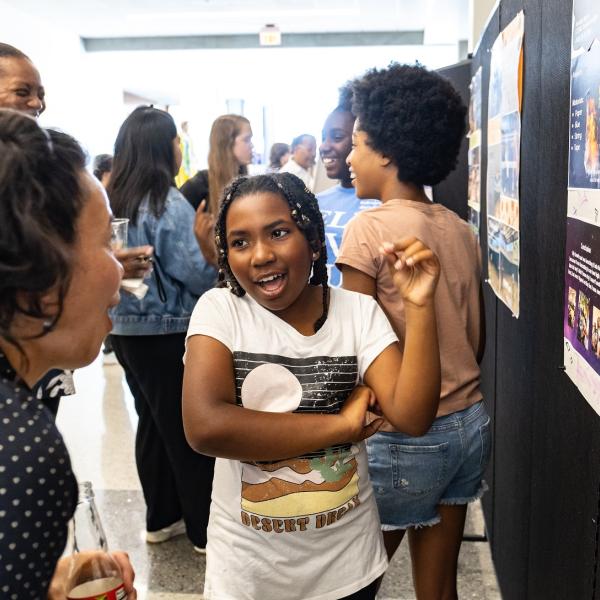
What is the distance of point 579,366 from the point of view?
1.22 meters

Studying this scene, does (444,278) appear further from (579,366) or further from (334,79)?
(334,79)

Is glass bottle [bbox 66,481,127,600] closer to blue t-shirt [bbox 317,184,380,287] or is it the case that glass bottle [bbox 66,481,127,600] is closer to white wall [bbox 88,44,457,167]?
blue t-shirt [bbox 317,184,380,287]

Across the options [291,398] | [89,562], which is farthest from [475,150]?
[89,562]

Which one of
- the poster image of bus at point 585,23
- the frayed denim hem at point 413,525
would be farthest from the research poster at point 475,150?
the poster image of bus at point 585,23

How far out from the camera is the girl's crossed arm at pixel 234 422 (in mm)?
1279

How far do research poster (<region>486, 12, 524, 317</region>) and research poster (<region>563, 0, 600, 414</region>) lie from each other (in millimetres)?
608

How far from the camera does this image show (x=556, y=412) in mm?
1466

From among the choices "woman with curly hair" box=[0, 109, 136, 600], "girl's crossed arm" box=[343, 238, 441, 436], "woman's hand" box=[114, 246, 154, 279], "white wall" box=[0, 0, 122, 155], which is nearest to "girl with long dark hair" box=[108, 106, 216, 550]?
"woman's hand" box=[114, 246, 154, 279]

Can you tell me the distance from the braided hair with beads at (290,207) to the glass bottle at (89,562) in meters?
0.57

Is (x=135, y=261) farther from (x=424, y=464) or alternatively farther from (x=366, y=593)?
(x=366, y=593)

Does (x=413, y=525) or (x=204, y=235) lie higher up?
(x=204, y=235)

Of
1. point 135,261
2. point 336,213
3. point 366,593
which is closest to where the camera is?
point 366,593

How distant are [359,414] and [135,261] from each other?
96cm

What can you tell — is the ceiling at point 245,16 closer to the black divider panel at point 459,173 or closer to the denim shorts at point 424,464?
the black divider panel at point 459,173
